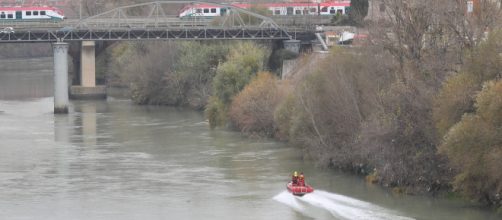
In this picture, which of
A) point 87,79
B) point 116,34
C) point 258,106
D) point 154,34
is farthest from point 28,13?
point 258,106

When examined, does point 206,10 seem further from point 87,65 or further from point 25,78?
point 25,78

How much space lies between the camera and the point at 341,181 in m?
42.1

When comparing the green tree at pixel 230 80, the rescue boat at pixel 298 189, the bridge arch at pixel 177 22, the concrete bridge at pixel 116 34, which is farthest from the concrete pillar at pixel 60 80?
the rescue boat at pixel 298 189

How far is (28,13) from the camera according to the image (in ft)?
316

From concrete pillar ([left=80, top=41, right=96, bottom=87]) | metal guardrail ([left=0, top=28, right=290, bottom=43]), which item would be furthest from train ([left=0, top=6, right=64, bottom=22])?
metal guardrail ([left=0, top=28, right=290, bottom=43])

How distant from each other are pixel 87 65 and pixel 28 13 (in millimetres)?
10130

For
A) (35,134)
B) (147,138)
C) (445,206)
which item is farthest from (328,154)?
(35,134)

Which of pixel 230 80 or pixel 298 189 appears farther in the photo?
pixel 230 80

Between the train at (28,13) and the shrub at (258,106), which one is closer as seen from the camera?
the shrub at (258,106)

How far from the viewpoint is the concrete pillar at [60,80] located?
7269 cm

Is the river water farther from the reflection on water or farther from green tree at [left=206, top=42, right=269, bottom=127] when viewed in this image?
the reflection on water

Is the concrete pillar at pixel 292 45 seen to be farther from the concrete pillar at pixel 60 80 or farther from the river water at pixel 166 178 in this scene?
the concrete pillar at pixel 60 80

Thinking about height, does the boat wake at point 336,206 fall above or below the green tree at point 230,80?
below

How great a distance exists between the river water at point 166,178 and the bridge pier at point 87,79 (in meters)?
19.0
